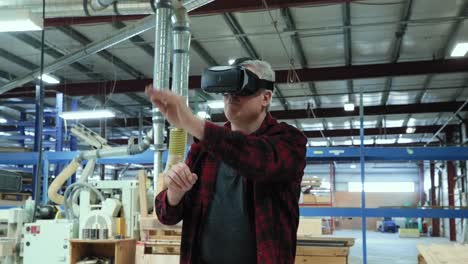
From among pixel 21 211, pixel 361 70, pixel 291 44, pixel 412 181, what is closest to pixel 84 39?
pixel 291 44

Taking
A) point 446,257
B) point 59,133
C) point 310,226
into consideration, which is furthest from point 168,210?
point 59,133

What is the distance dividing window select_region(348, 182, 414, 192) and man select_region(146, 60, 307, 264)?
23.5 meters

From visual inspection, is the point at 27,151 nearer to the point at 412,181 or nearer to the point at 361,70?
the point at 361,70

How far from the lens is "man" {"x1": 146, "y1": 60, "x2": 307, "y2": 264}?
3.99 ft

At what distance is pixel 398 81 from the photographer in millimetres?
10859

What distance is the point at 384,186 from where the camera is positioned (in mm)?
24188

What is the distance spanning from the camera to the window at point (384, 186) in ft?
78.4

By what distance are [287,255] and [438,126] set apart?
1576 centimetres

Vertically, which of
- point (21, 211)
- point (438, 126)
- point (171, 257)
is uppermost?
point (438, 126)

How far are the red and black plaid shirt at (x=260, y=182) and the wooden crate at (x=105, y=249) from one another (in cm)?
274

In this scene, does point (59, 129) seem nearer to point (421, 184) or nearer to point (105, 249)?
point (105, 249)

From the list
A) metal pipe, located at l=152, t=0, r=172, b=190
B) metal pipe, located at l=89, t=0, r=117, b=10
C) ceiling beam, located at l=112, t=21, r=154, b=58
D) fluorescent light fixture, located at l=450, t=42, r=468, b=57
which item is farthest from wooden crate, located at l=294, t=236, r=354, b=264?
ceiling beam, located at l=112, t=21, r=154, b=58

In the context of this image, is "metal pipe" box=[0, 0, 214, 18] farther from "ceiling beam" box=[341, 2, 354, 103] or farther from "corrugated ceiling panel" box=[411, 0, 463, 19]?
"corrugated ceiling panel" box=[411, 0, 463, 19]

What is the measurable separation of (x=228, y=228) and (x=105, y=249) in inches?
125
